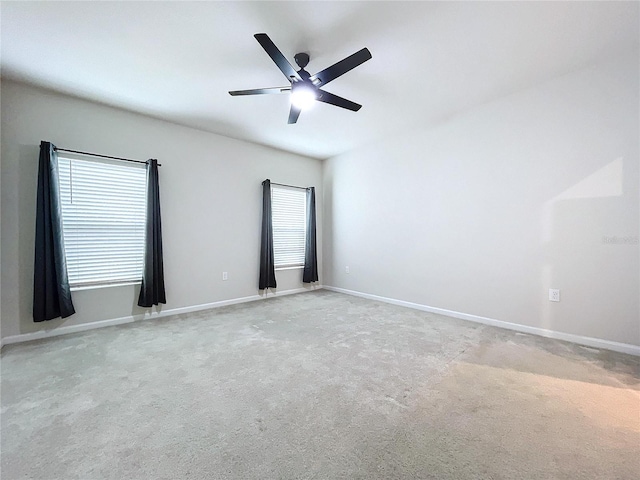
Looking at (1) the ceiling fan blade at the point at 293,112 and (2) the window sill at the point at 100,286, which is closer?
(1) the ceiling fan blade at the point at 293,112

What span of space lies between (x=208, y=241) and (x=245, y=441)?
306 cm

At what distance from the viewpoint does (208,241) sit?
3.96m

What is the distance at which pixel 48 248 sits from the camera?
2.72 m

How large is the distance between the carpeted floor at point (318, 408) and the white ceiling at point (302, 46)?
2581 millimetres

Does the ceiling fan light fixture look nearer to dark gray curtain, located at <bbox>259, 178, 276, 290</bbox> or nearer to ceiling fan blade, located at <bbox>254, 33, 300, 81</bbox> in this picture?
ceiling fan blade, located at <bbox>254, 33, 300, 81</bbox>

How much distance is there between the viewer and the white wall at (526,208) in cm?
239

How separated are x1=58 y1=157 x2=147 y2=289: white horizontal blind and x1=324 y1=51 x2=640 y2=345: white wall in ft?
11.2

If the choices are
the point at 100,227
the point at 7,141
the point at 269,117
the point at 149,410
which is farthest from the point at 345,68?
the point at 7,141

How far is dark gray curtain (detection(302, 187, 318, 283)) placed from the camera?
5.03 meters

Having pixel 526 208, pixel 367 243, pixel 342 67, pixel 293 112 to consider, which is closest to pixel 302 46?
pixel 342 67

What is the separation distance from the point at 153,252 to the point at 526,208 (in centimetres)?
436

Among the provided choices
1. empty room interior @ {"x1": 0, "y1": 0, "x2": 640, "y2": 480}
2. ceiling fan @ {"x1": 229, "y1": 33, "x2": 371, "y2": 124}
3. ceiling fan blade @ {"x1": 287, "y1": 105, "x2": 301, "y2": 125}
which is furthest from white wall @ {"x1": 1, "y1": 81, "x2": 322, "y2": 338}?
ceiling fan @ {"x1": 229, "y1": 33, "x2": 371, "y2": 124}

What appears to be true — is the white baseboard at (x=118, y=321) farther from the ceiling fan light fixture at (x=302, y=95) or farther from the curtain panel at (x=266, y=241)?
the ceiling fan light fixture at (x=302, y=95)

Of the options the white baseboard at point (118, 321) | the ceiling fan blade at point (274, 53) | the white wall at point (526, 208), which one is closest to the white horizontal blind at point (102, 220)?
the white baseboard at point (118, 321)
